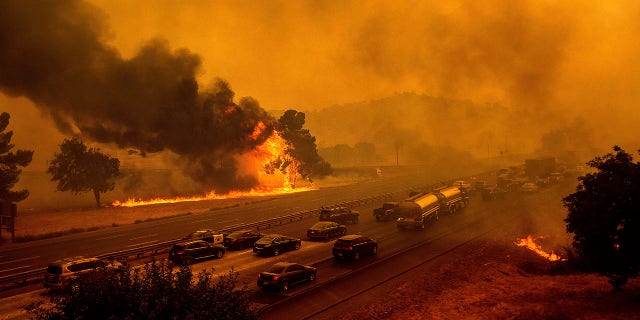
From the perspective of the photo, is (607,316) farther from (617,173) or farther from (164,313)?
(164,313)

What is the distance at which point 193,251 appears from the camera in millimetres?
25875

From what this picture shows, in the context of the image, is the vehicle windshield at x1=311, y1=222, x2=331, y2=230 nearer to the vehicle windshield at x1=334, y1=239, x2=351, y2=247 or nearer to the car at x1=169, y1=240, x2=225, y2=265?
the vehicle windshield at x1=334, y1=239, x2=351, y2=247

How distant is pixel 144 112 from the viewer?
2768 inches

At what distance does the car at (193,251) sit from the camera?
2547 centimetres

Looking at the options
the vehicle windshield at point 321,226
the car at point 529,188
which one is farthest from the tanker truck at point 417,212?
the car at point 529,188

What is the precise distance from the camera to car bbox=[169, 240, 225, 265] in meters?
25.5

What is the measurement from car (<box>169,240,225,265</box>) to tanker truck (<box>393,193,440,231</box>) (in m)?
16.1

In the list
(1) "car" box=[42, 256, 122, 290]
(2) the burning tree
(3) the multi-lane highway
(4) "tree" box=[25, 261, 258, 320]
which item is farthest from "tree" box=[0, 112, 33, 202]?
(4) "tree" box=[25, 261, 258, 320]

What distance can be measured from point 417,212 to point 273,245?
46.0ft

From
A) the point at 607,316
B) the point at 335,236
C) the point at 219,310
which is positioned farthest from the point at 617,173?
the point at 335,236

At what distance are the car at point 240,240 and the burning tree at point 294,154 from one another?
51756mm

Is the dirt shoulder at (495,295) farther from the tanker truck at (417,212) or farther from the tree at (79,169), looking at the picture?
the tree at (79,169)

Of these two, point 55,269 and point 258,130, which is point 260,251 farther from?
point 258,130

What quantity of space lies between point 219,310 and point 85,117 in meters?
68.1
